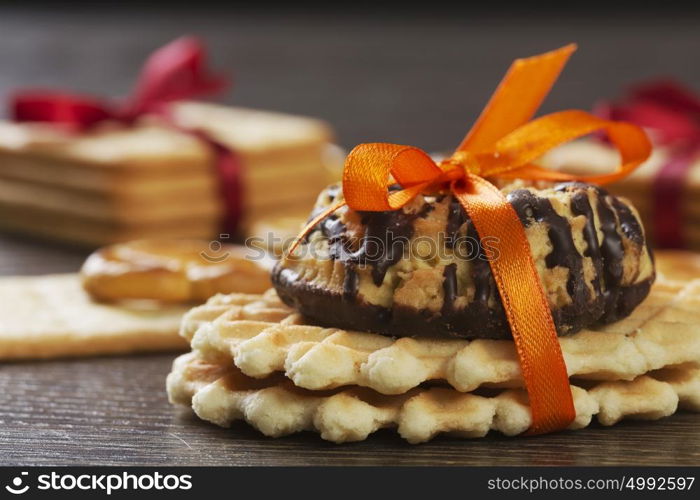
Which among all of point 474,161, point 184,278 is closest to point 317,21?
point 184,278

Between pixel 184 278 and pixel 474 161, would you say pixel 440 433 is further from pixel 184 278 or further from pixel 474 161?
pixel 184 278

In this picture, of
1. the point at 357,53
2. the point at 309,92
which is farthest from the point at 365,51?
the point at 309,92

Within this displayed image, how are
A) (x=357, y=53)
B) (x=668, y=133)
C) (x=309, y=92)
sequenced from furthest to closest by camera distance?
1. (x=357, y=53)
2. (x=309, y=92)
3. (x=668, y=133)

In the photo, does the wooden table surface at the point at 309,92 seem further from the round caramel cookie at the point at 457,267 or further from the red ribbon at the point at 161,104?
the red ribbon at the point at 161,104

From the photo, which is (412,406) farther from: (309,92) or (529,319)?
(309,92)

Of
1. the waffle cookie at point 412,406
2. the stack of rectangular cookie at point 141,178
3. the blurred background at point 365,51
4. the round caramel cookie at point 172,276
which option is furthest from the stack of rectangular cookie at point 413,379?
the blurred background at point 365,51
